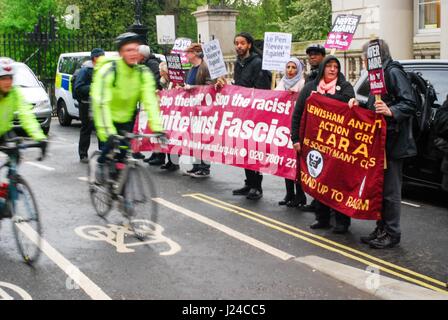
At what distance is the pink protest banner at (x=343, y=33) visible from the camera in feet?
38.0

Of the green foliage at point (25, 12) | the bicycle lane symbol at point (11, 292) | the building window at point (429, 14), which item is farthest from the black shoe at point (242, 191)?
the green foliage at point (25, 12)

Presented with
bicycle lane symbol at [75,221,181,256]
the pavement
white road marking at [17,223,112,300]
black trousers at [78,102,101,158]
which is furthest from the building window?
white road marking at [17,223,112,300]

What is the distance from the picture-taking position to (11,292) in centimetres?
542

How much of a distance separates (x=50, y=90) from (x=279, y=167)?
15962 mm

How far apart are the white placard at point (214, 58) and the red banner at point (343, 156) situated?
113 inches

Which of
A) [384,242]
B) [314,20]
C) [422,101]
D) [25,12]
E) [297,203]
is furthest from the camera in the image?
[25,12]

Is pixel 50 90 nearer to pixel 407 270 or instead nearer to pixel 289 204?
pixel 289 204

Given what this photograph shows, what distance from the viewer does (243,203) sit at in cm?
877

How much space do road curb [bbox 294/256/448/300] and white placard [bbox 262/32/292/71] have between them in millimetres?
4474

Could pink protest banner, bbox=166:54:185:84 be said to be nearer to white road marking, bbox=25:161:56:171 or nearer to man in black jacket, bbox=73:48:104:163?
man in black jacket, bbox=73:48:104:163

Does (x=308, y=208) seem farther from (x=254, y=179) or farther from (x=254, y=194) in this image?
(x=254, y=179)

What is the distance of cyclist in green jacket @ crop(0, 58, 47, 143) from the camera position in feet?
20.2

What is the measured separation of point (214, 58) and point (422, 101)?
11.6 feet

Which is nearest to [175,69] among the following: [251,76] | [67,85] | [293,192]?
[251,76]
